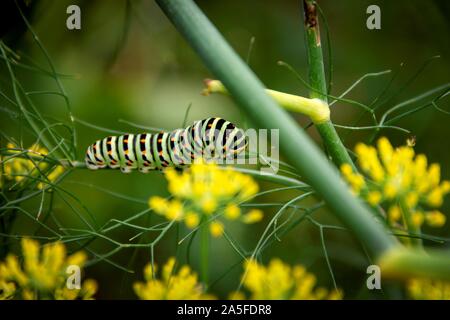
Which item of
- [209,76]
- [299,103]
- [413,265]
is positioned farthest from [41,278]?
[209,76]

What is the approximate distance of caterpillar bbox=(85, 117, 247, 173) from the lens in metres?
0.85

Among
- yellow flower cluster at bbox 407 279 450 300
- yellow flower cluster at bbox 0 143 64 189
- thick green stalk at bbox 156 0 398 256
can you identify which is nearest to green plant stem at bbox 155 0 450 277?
thick green stalk at bbox 156 0 398 256

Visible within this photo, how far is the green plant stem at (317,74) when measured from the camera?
2.28ft

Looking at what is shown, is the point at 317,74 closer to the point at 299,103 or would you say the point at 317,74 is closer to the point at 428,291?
the point at 299,103

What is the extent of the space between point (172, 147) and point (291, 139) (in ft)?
1.51

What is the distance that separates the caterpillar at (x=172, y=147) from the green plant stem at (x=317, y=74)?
0.54ft

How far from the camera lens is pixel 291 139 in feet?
1.57

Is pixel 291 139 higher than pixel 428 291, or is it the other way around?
pixel 291 139

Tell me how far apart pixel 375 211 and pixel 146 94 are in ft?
3.22

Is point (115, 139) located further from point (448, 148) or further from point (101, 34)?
point (448, 148)

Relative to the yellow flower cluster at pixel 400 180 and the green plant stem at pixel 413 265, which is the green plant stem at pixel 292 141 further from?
the yellow flower cluster at pixel 400 180

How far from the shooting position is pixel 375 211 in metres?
0.81

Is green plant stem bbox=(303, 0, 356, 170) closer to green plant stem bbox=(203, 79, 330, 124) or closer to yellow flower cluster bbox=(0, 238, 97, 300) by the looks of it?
green plant stem bbox=(203, 79, 330, 124)
